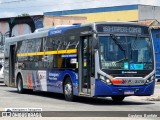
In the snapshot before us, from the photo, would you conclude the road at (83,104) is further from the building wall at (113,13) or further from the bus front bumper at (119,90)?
the building wall at (113,13)

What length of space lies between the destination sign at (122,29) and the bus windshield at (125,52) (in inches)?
7.7

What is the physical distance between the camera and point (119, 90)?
18.2m

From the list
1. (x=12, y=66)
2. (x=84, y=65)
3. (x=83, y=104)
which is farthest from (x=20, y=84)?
(x=83, y=104)

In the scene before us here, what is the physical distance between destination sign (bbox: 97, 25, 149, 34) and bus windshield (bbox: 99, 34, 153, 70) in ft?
0.64

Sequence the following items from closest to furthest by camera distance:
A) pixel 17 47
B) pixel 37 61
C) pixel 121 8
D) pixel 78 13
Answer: pixel 37 61, pixel 17 47, pixel 121 8, pixel 78 13

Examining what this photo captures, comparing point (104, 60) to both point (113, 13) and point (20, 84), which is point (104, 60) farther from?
point (113, 13)

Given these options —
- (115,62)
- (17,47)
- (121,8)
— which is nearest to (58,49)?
(115,62)

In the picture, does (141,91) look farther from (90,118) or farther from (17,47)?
(17,47)

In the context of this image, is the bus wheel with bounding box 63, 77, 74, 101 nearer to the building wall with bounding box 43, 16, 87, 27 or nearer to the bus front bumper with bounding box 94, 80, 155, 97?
the bus front bumper with bounding box 94, 80, 155, 97

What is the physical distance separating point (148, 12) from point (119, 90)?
218ft

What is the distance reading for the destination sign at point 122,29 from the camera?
18.4 metres

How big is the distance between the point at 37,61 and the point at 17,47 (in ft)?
10.2

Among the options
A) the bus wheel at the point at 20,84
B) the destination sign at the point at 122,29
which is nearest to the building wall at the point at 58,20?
the bus wheel at the point at 20,84

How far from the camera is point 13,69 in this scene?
88.6 ft
